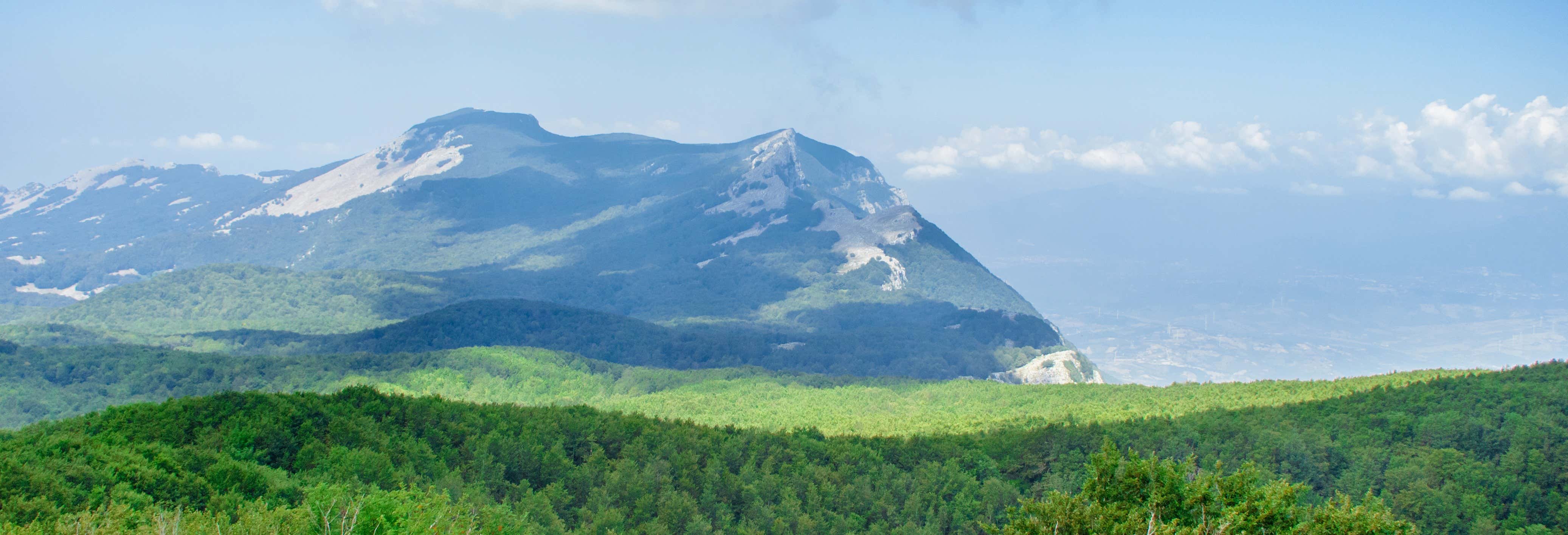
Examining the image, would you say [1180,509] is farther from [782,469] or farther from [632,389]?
[632,389]

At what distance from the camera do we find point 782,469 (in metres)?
67.0

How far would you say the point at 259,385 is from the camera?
123m

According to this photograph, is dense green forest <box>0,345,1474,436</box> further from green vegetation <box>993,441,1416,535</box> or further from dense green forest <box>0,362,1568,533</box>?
green vegetation <box>993,441,1416,535</box>

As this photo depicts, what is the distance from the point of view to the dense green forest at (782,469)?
3359 centimetres

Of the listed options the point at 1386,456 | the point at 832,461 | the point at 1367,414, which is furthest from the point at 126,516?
the point at 1367,414

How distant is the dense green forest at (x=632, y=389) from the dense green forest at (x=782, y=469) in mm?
12891

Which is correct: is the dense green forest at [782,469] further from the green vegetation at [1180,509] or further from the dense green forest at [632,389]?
the dense green forest at [632,389]

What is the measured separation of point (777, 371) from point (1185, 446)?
90.8 m

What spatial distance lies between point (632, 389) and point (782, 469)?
6973cm

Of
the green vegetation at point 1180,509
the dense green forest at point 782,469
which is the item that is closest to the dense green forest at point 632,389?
the dense green forest at point 782,469

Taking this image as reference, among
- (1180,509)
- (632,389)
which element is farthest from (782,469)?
(632,389)

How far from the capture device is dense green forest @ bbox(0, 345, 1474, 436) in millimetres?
94625

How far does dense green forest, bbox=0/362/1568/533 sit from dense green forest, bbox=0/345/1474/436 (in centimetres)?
1289

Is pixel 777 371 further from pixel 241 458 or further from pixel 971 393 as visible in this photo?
pixel 241 458
